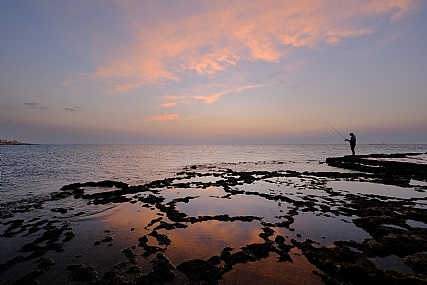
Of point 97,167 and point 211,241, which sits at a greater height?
point 211,241

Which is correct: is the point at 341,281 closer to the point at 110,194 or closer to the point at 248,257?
the point at 248,257

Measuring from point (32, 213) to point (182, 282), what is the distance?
11.6 metres

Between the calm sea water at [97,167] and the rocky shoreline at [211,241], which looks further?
the calm sea water at [97,167]

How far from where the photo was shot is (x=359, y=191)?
1664 centimetres

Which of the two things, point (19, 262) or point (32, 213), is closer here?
point (19, 262)

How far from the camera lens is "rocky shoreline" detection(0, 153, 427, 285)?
5.93 metres

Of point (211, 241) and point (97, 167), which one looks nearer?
point (211, 241)

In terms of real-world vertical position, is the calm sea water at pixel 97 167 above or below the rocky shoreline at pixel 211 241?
below

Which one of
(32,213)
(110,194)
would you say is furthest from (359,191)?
(32,213)

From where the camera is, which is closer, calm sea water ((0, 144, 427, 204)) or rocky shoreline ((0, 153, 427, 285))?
rocky shoreline ((0, 153, 427, 285))

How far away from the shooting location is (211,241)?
816cm

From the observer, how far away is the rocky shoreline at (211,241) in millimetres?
5930

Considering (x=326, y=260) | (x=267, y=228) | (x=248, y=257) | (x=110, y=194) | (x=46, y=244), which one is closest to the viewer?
(x=326, y=260)

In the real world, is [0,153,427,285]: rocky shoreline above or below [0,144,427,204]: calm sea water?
above
